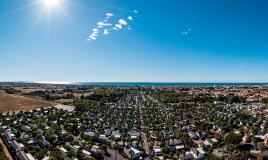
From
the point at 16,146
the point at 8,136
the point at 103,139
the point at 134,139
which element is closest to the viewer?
the point at 16,146

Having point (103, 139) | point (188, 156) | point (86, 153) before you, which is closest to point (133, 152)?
point (86, 153)

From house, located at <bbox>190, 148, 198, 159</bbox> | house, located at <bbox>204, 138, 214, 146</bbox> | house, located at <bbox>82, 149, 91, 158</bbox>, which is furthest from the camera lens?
house, located at <bbox>204, 138, 214, 146</bbox>

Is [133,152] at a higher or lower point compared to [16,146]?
lower

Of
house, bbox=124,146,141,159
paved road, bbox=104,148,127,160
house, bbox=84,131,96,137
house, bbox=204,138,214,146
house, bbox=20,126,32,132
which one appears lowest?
paved road, bbox=104,148,127,160

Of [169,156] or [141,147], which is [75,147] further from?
[169,156]

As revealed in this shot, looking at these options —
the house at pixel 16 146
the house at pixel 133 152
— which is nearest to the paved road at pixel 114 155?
the house at pixel 133 152

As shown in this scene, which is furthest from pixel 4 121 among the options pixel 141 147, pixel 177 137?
pixel 177 137

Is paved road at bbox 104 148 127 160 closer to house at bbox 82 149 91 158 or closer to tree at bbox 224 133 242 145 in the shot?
house at bbox 82 149 91 158

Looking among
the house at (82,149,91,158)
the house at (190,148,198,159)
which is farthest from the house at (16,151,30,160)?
the house at (190,148,198,159)

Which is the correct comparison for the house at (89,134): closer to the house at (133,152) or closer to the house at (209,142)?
the house at (133,152)

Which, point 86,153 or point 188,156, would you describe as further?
point 86,153

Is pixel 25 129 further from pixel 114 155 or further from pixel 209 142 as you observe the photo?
pixel 209 142
